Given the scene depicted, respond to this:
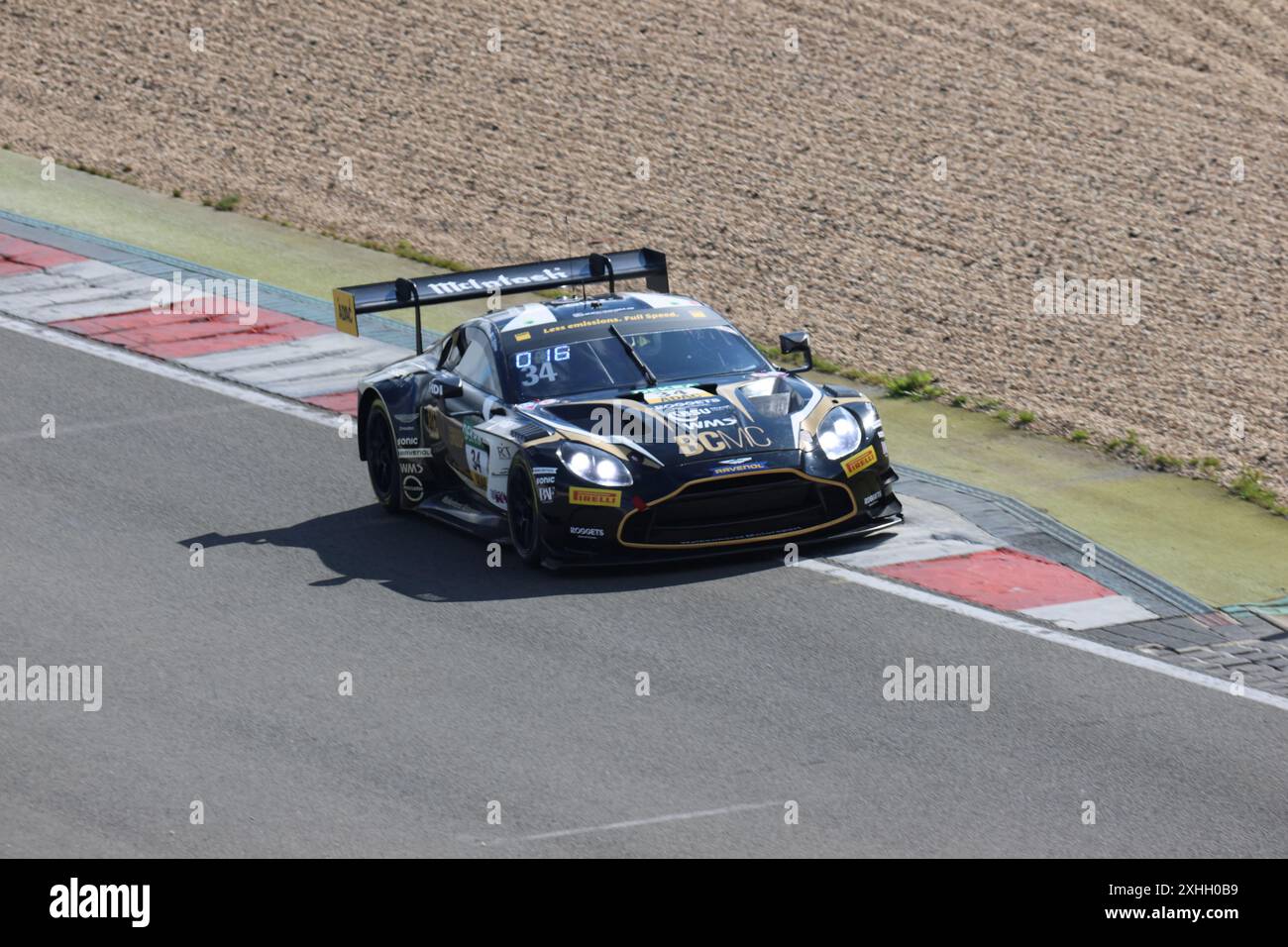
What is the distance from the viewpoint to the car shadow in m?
12.1

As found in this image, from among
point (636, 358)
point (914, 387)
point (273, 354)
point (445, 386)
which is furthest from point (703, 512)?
point (273, 354)

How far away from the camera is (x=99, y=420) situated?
15.8 metres

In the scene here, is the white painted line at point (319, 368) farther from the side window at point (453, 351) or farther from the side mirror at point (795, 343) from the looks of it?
the side mirror at point (795, 343)

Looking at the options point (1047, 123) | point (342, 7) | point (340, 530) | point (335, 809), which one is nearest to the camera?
point (335, 809)

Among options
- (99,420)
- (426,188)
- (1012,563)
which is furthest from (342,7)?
(1012,563)

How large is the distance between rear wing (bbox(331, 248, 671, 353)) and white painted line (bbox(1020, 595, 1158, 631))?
3.98 m

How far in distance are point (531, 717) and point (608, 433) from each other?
261 cm

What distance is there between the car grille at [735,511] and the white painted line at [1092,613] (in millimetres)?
1418

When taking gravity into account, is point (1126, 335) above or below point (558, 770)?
above

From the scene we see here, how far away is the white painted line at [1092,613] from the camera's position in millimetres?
11562

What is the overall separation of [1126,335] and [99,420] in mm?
8782

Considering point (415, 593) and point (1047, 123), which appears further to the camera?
point (1047, 123)

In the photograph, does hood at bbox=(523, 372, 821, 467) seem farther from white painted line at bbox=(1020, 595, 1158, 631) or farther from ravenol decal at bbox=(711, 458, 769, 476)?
white painted line at bbox=(1020, 595, 1158, 631)

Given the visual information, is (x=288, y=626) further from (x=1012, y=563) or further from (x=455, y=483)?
(x=1012, y=563)
